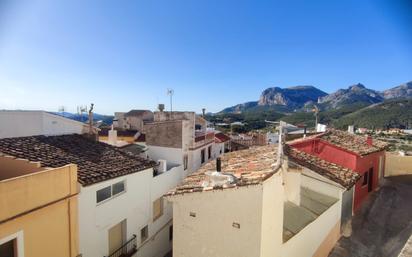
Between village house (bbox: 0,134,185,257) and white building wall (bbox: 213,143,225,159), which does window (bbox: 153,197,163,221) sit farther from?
white building wall (bbox: 213,143,225,159)

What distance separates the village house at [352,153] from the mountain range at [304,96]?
111956mm

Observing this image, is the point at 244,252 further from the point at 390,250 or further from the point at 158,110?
the point at 158,110

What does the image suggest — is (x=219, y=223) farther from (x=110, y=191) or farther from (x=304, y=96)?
(x=304, y=96)

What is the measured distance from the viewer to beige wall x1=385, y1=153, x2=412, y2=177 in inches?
894

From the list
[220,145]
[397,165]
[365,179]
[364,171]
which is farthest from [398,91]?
[364,171]

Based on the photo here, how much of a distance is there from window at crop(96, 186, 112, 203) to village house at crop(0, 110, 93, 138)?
704 cm

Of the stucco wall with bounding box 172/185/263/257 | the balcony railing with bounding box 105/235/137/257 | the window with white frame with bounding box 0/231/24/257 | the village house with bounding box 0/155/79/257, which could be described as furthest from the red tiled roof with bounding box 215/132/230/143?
the window with white frame with bounding box 0/231/24/257

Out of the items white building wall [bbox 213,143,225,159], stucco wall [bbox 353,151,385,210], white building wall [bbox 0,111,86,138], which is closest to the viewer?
white building wall [bbox 0,111,86,138]

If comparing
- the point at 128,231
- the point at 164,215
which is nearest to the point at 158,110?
the point at 164,215

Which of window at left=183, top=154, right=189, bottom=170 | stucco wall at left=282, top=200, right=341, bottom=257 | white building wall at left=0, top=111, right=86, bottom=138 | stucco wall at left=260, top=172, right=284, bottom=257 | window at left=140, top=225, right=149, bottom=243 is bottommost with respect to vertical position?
window at left=140, top=225, right=149, bottom=243

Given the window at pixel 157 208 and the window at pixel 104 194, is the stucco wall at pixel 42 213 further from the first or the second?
the window at pixel 157 208

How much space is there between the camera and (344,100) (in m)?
116

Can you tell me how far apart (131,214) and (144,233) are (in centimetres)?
214

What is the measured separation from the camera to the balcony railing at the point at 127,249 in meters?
13.0
